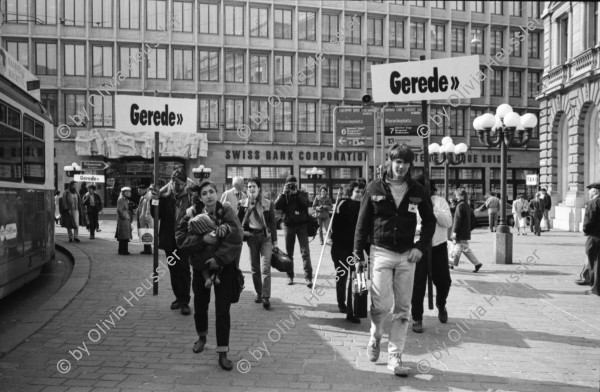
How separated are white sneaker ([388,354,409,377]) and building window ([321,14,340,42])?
125 ft

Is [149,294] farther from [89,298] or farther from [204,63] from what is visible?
[204,63]

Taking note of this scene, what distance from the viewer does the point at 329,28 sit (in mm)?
41281

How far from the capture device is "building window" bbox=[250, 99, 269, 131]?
4016 centimetres

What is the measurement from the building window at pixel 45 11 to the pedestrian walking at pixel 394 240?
37544 millimetres

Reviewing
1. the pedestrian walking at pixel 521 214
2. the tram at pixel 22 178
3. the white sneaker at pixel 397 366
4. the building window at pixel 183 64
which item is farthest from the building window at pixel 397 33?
the white sneaker at pixel 397 366

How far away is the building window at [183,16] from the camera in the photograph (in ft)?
126

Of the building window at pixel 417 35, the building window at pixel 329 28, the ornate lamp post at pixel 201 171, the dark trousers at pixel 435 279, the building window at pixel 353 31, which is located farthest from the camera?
the building window at pixel 417 35

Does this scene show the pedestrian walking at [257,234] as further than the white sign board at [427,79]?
Yes

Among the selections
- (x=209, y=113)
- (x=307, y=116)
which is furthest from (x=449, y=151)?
(x=209, y=113)

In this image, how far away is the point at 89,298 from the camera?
8.34 meters

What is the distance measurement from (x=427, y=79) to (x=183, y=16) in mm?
34545

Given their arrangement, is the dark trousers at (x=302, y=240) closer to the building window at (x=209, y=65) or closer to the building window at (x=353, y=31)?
the building window at (x=209, y=65)

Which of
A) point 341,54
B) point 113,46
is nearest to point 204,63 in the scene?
point 113,46

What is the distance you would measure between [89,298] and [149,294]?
34.5 inches
